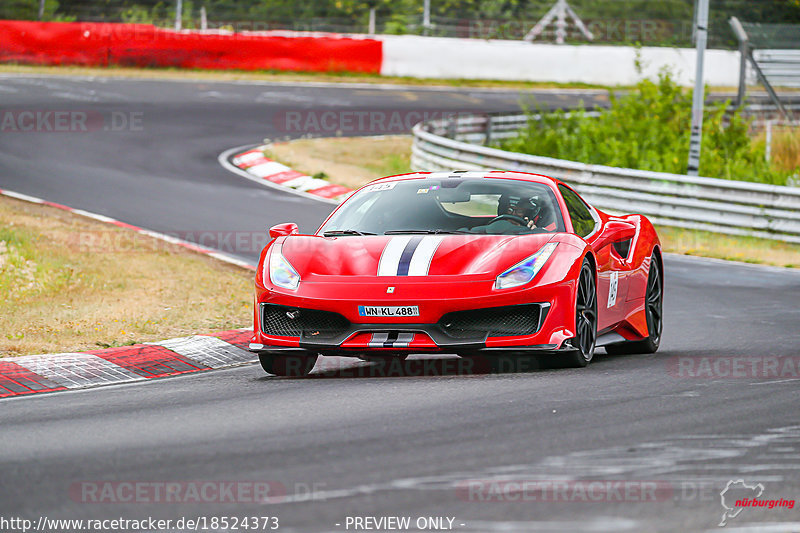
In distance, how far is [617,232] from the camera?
912 centimetres

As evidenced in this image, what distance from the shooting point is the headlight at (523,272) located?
746 centimetres

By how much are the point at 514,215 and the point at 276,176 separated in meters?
14.4

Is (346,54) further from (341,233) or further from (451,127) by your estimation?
(341,233)

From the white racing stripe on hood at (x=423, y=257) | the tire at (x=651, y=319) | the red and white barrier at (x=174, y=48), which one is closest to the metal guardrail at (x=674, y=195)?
the tire at (x=651, y=319)

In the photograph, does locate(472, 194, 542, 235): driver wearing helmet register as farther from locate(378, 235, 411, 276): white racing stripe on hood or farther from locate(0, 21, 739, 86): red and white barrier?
locate(0, 21, 739, 86): red and white barrier

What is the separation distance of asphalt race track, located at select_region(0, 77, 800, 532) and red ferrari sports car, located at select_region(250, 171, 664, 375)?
10.1 inches

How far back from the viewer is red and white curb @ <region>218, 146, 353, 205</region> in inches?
837

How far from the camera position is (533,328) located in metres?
7.46

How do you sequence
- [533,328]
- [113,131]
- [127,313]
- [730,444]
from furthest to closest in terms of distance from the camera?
Answer: [113,131]
[127,313]
[533,328]
[730,444]

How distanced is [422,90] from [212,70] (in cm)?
637

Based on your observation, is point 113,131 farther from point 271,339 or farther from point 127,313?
point 271,339

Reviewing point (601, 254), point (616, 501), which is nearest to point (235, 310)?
point (601, 254)

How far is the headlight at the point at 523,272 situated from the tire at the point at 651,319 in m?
1.92

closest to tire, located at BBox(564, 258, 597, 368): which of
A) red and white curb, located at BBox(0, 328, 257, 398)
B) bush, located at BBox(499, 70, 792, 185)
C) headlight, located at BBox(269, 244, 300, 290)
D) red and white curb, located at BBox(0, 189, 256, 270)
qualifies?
headlight, located at BBox(269, 244, 300, 290)
